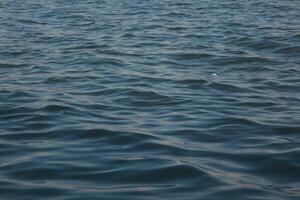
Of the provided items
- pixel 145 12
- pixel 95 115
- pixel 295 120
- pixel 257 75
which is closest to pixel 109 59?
pixel 257 75

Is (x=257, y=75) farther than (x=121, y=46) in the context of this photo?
No

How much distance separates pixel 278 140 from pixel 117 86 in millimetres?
3883

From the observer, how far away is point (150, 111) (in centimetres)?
905

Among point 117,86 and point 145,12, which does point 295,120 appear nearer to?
point 117,86

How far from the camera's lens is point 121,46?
1463cm

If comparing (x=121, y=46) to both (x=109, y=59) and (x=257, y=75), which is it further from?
(x=257, y=75)

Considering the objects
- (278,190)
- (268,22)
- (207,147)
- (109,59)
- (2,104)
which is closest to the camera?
(278,190)

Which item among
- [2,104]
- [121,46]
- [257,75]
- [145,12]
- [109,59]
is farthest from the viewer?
[145,12]

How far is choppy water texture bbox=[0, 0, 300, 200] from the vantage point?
625 centimetres

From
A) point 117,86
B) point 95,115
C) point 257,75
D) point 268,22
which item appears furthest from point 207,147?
point 268,22

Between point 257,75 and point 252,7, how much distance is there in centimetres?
1133

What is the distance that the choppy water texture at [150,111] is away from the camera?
6.25 metres

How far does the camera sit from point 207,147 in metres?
7.38

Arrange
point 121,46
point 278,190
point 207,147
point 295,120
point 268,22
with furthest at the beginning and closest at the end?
point 268,22 → point 121,46 → point 295,120 → point 207,147 → point 278,190
